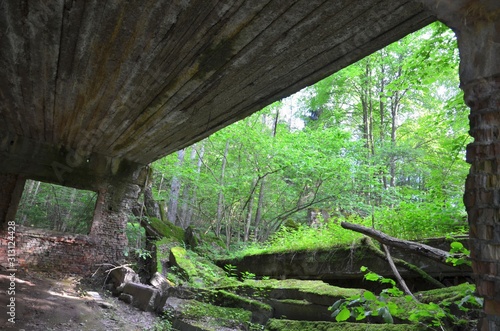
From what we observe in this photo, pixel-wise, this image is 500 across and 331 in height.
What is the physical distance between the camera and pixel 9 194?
23.2 ft

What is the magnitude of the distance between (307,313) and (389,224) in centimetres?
242

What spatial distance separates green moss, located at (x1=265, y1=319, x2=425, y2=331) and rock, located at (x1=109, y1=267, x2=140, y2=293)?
3786mm

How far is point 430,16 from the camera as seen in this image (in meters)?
1.98

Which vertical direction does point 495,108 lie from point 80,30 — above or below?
below

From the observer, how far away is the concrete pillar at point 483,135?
142 centimetres

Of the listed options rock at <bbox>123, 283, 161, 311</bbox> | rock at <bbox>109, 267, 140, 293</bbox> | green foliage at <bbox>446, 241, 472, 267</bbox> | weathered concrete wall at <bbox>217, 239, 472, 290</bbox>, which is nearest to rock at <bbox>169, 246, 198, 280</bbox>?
rock at <bbox>109, 267, 140, 293</bbox>

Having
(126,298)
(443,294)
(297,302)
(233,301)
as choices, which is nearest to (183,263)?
(126,298)

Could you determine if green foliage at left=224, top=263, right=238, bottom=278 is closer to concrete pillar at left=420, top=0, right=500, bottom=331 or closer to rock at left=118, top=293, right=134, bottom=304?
rock at left=118, top=293, right=134, bottom=304

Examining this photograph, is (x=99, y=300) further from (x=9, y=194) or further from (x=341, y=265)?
(x=341, y=265)

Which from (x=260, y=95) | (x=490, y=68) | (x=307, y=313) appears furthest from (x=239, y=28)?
(x=307, y=313)

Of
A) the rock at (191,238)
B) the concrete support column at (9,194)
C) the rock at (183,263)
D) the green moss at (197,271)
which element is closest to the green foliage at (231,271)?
the green moss at (197,271)

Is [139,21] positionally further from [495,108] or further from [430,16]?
[495,108]

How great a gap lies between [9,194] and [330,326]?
6813 mm

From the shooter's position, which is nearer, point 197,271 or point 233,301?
point 233,301
